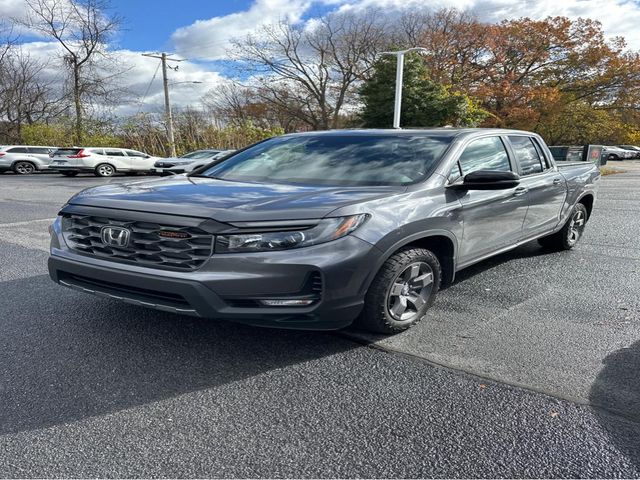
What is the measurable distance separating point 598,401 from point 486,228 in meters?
1.74

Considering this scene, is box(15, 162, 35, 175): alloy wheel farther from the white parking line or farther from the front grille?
the front grille

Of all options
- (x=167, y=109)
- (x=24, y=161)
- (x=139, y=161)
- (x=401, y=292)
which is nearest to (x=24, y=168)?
(x=24, y=161)

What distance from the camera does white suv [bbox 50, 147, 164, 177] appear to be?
2112 centimetres

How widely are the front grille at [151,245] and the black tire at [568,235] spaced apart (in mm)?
→ 4497

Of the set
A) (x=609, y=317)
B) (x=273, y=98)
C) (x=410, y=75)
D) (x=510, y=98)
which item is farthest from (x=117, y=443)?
(x=273, y=98)

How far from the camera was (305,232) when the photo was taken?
2.69 m

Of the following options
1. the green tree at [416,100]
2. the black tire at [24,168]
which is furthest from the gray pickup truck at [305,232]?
the green tree at [416,100]

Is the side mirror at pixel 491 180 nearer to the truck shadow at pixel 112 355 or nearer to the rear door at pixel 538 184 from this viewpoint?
the rear door at pixel 538 184

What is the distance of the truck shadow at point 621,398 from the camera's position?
2.18m

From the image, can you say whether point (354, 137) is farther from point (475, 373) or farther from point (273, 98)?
point (273, 98)

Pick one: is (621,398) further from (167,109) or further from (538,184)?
(167,109)

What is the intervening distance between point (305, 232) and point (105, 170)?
72.5 ft

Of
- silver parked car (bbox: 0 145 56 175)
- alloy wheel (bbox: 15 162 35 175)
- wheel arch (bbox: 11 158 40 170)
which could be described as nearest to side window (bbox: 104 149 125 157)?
silver parked car (bbox: 0 145 56 175)

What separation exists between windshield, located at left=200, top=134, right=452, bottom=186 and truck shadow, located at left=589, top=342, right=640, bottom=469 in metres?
1.73
